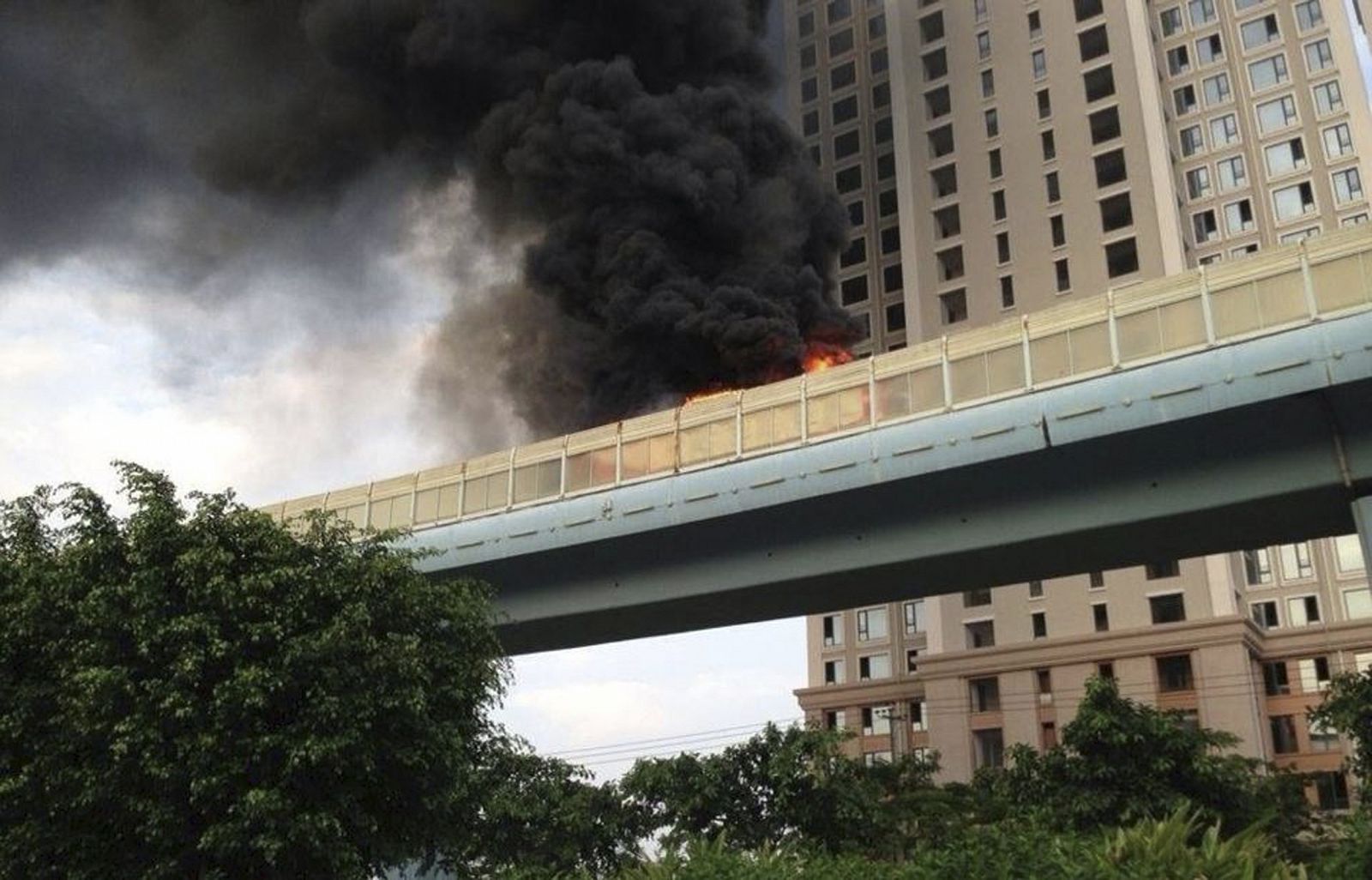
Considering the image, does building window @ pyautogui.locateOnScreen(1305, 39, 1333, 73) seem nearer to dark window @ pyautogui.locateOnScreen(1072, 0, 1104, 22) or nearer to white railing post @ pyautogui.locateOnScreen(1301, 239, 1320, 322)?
dark window @ pyautogui.locateOnScreen(1072, 0, 1104, 22)

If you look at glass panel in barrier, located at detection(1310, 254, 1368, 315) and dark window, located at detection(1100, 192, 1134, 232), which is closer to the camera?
glass panel in barrier, located at detection(1310, 254, 1368, 315)

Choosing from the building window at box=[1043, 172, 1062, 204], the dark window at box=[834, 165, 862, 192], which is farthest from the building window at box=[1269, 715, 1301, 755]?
the dark window at box=[834, 165, 862, 192]

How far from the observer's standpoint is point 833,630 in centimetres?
7450

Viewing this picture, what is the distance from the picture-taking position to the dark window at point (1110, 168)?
70.0 metres

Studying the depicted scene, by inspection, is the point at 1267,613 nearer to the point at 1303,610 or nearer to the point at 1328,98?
the point at 1303,610

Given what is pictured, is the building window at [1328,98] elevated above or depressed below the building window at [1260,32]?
below

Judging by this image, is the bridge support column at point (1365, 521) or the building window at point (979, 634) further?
the building window at point (979, 634)

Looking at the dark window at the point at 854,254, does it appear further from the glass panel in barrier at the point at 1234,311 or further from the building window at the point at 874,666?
the glass panel in barrier at the point at 1234,311

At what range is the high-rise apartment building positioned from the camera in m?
59.1

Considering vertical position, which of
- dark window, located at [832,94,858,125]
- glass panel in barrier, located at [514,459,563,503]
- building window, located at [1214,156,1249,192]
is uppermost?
dark window, located at [832,94,858,125]

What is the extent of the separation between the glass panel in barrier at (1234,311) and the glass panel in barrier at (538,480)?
1498cm

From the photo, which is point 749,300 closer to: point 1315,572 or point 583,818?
point 583,818

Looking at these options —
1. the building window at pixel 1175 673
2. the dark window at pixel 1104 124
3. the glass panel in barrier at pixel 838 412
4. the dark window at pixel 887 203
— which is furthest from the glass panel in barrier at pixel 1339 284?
the dark window at pixel 887 203

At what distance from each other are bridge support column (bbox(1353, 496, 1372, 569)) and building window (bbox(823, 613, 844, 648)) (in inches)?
2053
